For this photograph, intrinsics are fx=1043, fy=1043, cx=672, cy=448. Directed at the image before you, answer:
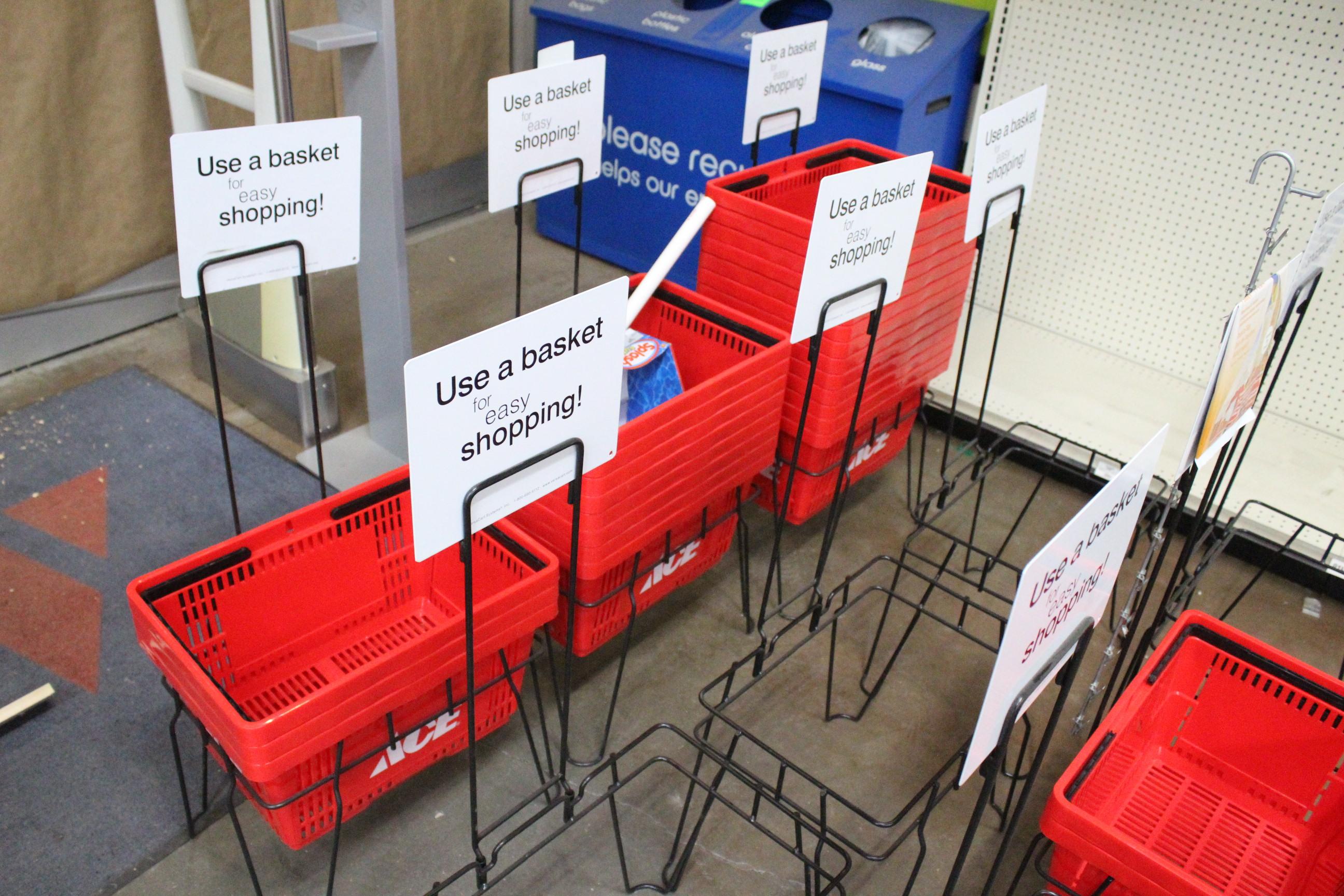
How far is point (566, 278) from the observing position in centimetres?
395

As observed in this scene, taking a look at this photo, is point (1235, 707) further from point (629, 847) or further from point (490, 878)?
point (490, 878)

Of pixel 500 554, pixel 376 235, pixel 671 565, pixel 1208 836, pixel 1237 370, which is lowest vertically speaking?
pixel 1208 836

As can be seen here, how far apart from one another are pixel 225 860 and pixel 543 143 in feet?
5.08

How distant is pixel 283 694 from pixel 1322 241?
2.02m

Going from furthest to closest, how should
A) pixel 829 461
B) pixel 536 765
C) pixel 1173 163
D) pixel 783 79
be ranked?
pixel 1173 163, pixel 783 79, pixel 829 461, pixel 536 765

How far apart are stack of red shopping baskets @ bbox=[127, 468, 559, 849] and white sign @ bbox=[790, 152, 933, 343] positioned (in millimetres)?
645

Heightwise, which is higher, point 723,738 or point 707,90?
point 707,90

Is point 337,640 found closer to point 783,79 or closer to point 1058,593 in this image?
point 1058,593

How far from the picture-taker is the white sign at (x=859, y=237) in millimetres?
1685

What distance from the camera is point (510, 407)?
1238 millimetres

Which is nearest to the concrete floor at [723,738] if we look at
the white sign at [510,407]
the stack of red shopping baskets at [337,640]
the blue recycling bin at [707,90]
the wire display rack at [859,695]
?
the wire display rack at [859,695]

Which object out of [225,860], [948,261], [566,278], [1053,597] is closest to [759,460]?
[948,261]

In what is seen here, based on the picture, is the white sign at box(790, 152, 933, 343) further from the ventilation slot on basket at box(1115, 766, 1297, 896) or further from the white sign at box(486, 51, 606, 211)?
the ventilation slot on basket at box(1115, 766, 1297, 896)

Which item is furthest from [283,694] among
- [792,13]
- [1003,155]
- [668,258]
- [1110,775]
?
[792,13]
